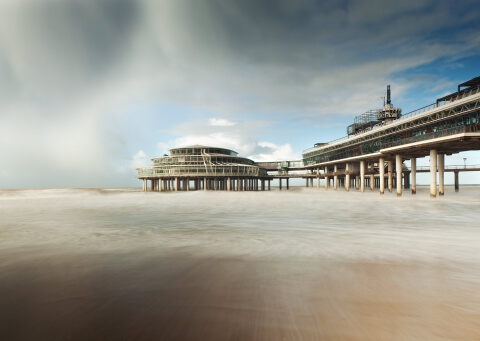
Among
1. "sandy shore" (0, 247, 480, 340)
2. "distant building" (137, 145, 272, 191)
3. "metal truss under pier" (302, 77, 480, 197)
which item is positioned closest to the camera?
"sandy shore" (0, 247, 480, 340)

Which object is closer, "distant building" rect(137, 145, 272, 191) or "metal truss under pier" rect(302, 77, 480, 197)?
"metal truss under pier" rect(302, 77, 480, 197)

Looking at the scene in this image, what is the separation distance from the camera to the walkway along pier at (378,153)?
36.7m

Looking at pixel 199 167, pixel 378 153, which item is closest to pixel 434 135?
pixel 378 153

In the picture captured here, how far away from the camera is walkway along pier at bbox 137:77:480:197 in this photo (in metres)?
36.7

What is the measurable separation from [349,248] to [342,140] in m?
73.6

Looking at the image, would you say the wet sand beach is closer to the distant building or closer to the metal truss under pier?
the metal truss under pier

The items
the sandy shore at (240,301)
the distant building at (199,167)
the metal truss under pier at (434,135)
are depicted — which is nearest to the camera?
the sandy shore at (240,301)

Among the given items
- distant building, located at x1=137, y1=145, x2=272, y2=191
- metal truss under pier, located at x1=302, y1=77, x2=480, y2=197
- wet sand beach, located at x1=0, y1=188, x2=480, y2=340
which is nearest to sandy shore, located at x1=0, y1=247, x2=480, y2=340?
wet sand beach, located at x1=0, y1=188, x2=480, y2=340

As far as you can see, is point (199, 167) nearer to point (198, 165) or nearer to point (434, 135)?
point (198, 165)

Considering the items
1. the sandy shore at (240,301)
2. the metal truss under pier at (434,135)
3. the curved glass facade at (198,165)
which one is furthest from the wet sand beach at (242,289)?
the curved glass facade at (198,165)

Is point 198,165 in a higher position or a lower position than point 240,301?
higher

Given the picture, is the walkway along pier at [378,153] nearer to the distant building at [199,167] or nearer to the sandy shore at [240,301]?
the distant building at [199,167]

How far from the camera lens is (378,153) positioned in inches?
2044

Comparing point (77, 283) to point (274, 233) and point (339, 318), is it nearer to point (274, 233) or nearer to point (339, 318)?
point (339, 318)
